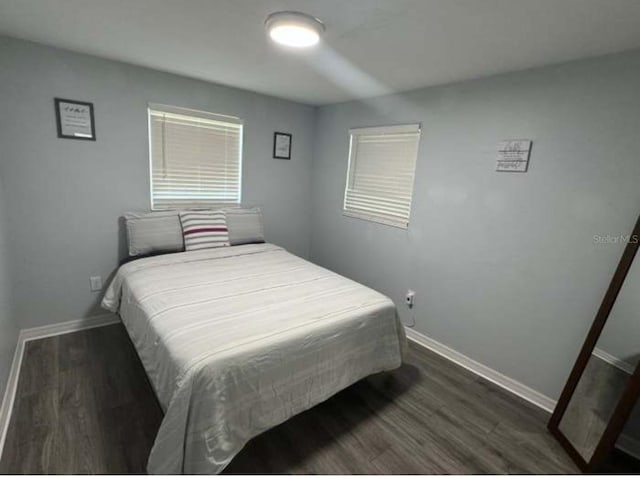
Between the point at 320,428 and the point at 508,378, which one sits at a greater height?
the point at 508,378

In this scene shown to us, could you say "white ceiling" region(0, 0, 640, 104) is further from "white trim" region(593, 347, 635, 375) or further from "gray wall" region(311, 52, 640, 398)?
"white trim" region(593, 347, 635, 375)

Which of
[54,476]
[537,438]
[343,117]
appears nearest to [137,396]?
[54,476]

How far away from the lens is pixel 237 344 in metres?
1.40

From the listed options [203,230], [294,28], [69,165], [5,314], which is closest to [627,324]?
[294,28]

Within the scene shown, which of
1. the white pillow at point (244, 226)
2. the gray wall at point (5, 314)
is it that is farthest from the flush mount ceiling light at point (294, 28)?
the gray wall at point (5, 314)

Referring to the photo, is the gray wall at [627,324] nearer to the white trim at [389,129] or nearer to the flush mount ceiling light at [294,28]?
the white trim at [389,129]

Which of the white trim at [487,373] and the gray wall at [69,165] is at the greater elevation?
the gray wall at [69,165]

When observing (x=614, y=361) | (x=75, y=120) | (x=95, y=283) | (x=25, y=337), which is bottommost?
(x=25, y=337)

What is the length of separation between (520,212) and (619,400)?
3.74 ft

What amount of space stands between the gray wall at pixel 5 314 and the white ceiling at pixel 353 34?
1.25 metres

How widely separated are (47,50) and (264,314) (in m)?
2.41

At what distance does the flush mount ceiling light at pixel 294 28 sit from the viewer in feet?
4.91

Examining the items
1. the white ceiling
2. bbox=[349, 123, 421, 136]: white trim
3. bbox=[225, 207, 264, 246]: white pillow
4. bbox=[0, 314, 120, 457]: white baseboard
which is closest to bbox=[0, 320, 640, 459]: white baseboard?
bbox=[0, 314, 120, 457]: white baseboard

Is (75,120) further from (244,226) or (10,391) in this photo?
(10,391)
